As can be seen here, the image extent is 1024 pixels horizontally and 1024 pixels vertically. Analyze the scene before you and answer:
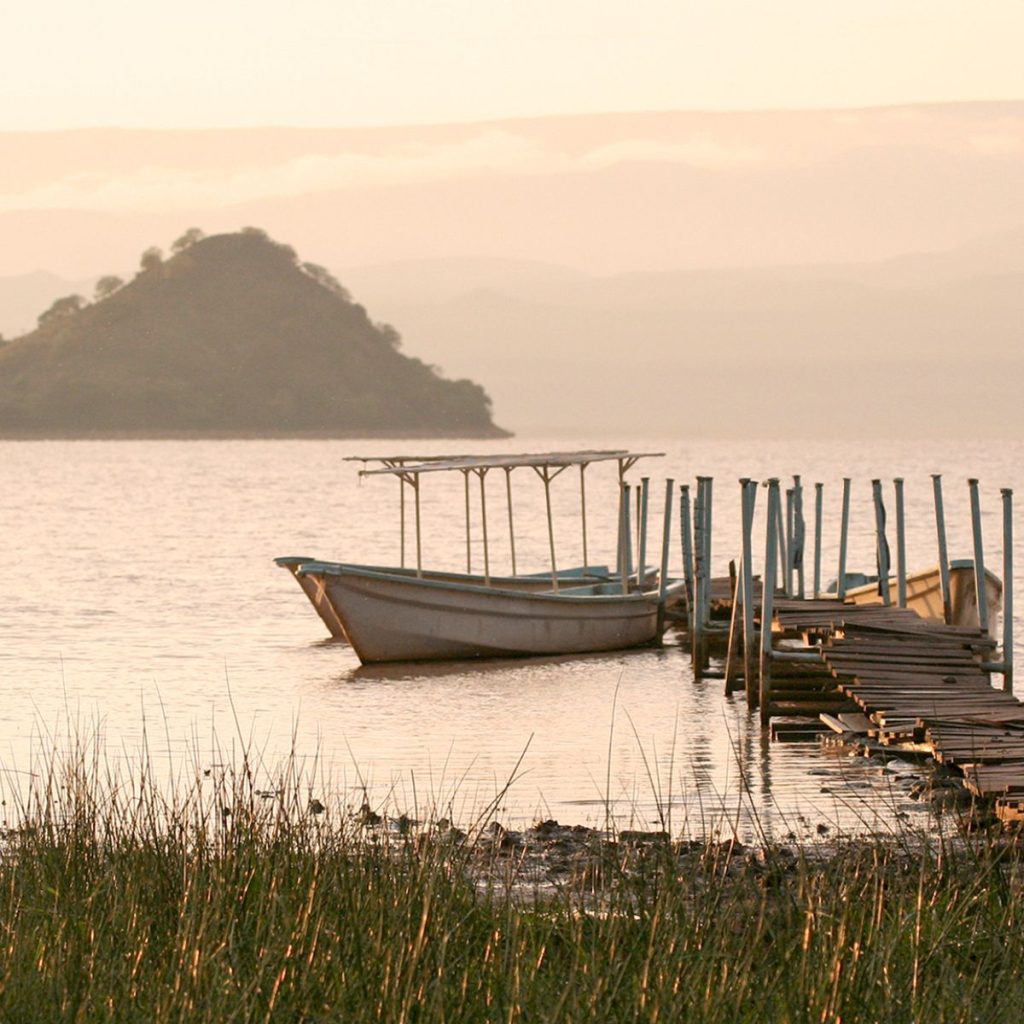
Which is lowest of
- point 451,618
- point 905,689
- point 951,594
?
point 451,618

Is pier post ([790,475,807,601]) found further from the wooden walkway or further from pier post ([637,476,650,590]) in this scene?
the wooden walkway

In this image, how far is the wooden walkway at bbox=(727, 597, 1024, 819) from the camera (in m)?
10.7

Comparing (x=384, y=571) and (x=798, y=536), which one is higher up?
(x=798, y=536)

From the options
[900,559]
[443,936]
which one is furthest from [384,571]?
[443,936]

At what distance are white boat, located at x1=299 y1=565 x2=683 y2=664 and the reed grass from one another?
13012 millimetres

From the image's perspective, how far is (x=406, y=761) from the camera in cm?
1459

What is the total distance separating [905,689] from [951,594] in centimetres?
571

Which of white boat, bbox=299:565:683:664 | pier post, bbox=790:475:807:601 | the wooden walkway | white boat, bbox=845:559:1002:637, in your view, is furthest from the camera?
pier post, bbox=790:475:807:601

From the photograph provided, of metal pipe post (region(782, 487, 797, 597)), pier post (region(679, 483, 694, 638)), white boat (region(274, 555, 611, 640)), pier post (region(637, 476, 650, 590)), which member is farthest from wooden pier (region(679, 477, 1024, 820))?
white boat (region(274, 555, 611, 640))

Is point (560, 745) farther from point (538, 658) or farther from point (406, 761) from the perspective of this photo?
point (538, 658)

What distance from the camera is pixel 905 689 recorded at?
1347 cm

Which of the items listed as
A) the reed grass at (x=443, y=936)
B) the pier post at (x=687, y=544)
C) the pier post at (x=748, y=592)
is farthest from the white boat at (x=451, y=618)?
the reed grass at (x=443, y=936)

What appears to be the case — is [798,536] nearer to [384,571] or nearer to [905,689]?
[384,571]

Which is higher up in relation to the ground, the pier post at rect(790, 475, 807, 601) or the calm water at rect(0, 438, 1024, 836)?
the pier post at rect(790, 475, 807, 601)
